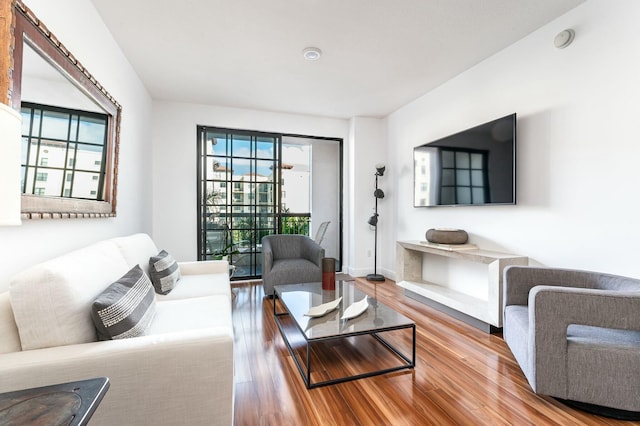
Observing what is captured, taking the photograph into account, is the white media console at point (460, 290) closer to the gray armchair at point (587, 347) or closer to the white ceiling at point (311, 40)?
the gray armchair at point (587, 347)

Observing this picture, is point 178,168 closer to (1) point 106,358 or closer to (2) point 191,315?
(2) point 191,315

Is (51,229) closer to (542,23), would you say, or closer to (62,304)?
(62,304)

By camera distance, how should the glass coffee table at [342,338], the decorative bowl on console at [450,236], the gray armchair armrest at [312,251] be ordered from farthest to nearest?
the gray armchair armrest at [312,251] < the decorative bowl on console at [450,236] < the glass coffee table at [342,338]

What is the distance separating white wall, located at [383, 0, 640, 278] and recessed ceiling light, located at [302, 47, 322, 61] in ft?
5.48

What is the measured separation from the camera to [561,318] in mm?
1506

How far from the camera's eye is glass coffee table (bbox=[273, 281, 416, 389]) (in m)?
1.79

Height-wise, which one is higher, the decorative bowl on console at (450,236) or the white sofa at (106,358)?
the decorative bowl on console at (450,236)

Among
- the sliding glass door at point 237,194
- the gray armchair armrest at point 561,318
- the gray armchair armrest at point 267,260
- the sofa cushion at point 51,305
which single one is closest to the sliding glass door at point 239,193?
the sliding glass door at point 237,194

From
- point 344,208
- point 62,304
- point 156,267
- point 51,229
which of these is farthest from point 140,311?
point 344,208

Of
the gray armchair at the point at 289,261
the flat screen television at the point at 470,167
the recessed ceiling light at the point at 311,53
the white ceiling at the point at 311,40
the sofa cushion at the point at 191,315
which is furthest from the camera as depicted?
the gray armchair at the point at 289,261

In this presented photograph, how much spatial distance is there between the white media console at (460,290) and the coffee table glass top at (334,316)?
0.95 meters

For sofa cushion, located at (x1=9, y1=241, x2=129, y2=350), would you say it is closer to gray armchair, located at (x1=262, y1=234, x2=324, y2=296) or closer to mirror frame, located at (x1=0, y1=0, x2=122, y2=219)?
mirror frame, located at (x1=0, y1=0, x2=122, y2=219)

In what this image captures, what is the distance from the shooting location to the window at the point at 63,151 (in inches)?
55.6

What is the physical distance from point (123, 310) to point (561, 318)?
2.16 m
